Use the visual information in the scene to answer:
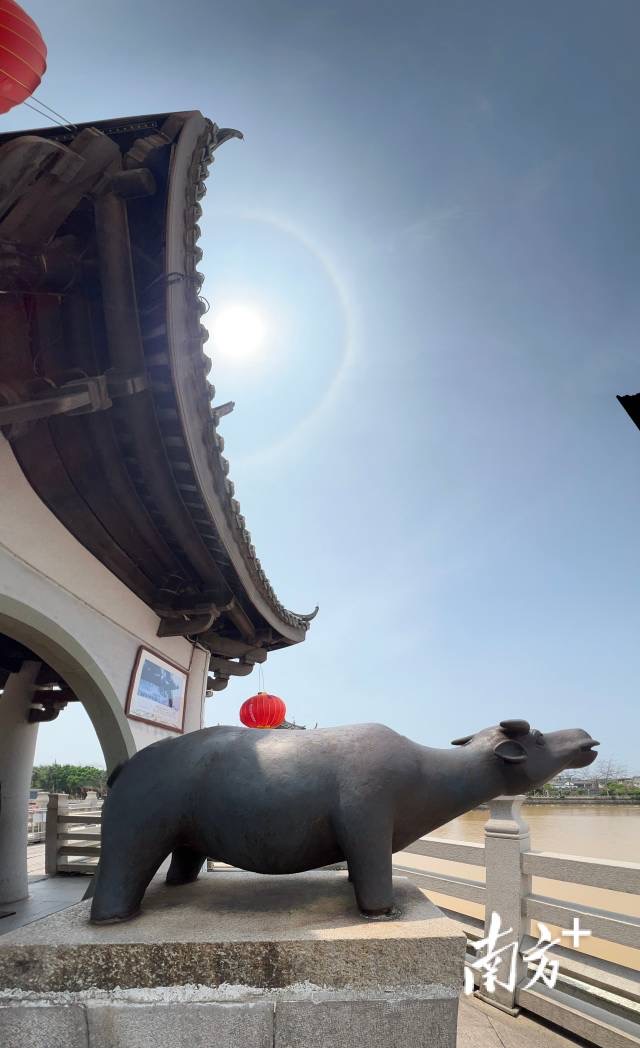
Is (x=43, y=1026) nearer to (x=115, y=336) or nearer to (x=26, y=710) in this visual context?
(x=115, y=336)

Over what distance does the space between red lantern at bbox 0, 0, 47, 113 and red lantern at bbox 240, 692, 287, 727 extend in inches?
292

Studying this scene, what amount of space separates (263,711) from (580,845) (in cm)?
2038

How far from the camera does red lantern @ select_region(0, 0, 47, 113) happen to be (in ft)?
7.62

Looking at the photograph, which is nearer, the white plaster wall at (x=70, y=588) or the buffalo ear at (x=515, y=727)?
the buffalo ear at (x=515, y=727)

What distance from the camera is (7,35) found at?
7.63ft

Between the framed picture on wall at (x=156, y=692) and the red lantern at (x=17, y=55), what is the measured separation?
5340mm

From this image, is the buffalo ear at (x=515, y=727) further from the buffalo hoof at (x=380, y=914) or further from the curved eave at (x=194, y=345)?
the curved eave at (x=194, y=345)

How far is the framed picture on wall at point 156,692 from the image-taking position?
20.8 feet

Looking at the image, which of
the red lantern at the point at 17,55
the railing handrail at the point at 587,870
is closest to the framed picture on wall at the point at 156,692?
the railing handrail at the point at 587,870

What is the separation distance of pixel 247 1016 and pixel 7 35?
12.6 ft

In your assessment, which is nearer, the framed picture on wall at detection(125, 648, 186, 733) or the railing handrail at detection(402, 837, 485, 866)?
the railing handrail at detection(402, 837, 485, 866)

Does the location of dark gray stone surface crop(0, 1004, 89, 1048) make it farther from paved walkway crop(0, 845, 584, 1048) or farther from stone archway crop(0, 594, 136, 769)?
stone archway crop(0, 594, 136, 769)

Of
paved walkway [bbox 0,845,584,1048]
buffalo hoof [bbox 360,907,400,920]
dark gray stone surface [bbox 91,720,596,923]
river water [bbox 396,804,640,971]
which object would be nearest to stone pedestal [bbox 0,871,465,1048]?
buffalo hoof [bbox 360,907,400,920]

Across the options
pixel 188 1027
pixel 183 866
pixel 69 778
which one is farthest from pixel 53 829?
pixel 69 778
